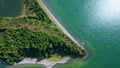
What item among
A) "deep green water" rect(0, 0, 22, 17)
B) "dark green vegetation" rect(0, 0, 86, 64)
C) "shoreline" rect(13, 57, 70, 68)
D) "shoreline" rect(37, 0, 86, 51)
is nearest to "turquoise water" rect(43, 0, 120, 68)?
"shoreline" rect(37, 0, 86, 51)

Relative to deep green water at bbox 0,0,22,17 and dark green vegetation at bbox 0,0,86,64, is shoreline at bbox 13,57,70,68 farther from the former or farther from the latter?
deep green water at bbox 0,0,22,17

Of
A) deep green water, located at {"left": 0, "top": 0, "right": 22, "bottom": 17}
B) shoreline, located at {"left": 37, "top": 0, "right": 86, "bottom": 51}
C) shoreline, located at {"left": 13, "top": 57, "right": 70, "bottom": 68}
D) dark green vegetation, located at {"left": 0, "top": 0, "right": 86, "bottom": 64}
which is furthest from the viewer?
deep green water, located at {"left": 0, "top": 0, "right": 22, "bottom": 17}

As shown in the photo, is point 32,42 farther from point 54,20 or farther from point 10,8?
point 10,8

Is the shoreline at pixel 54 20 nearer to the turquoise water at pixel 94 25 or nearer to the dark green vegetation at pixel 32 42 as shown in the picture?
the turquoise water at pixel 94 25

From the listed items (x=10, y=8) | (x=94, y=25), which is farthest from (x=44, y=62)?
(x=10, y=8)

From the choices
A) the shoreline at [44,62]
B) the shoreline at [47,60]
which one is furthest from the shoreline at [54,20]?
the shoreline at [44,62]

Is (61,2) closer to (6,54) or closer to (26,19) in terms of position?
(26,19)
